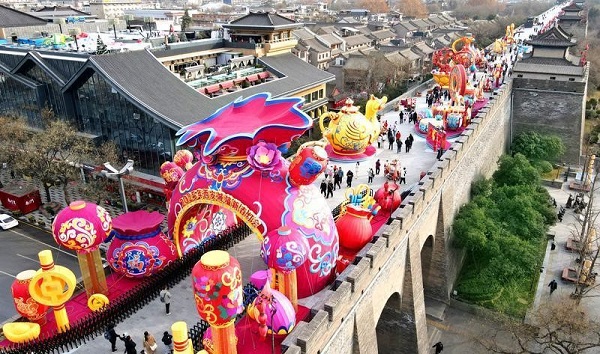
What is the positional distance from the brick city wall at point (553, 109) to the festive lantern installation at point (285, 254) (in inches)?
1444

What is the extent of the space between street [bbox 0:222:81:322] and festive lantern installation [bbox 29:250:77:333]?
11.5 metres

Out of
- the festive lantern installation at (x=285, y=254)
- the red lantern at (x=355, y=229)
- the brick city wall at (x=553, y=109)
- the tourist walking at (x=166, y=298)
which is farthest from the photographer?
the brick city wall at (x=553, y=109)

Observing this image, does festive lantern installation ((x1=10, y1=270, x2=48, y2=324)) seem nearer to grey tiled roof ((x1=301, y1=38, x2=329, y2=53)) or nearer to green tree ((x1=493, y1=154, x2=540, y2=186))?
green tree ((x1=493, y1=154, x2=540, y2=186))

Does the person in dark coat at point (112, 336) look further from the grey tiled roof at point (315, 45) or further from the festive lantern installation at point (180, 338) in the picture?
the grey tiled roof at point (315, 45)

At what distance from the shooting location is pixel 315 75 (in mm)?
50875

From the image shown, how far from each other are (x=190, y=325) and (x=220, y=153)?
5.88 metres

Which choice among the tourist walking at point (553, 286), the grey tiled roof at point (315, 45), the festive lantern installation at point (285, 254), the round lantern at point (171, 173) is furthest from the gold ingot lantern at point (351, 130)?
the grey tiled roof at point (315, 45)

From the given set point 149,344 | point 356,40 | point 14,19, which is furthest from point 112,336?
point 356,40

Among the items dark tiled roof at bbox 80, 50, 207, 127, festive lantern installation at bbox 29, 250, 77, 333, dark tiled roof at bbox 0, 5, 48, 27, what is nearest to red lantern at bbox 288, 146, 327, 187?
festive lantern installation at bbox 29, 250, 77, 333

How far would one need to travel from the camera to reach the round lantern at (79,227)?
634 inches

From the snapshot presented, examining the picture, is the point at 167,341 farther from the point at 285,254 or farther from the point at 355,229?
the point at 355,229

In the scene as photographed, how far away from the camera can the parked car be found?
32469 millimetres

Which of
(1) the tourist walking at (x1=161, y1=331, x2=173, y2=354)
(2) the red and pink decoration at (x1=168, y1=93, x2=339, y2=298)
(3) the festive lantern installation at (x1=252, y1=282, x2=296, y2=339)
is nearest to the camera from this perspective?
(3) the festive lantern installation at (x1=252, y1=282, x2=296, y2=339)

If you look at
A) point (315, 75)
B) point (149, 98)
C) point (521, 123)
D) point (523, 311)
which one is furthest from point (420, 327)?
point (315, 75)
